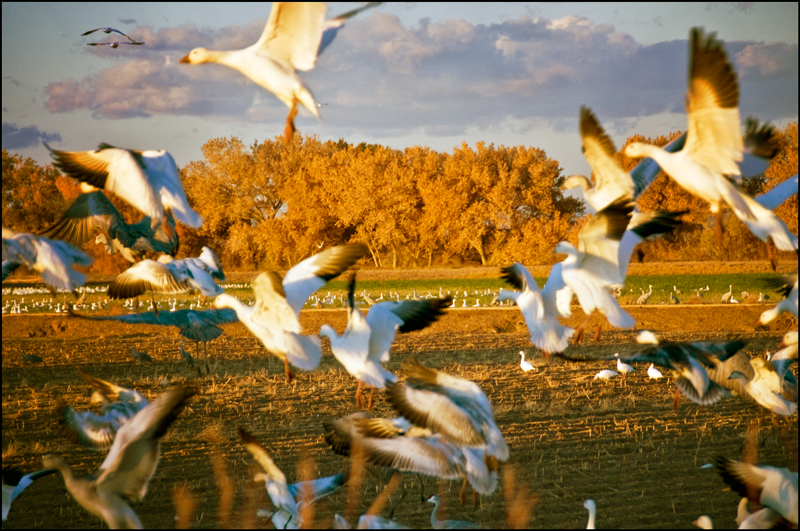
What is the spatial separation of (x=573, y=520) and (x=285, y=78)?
12.6 ft

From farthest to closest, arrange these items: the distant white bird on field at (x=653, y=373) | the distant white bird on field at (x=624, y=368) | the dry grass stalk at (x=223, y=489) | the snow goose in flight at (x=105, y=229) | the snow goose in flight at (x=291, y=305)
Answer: the distant white bird on field at (x=624, y=368) < the distant white bird on field at (x=653, y=373) < the snow goose in flight at (x=105, y=229) < the dry grass stalk at (x=223, y=489) < the snow goose in flight at (x=291, y=305)

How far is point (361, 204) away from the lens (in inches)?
1697

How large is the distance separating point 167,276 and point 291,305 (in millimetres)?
1777

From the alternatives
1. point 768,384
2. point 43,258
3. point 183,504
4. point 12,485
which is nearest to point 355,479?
point 183,504

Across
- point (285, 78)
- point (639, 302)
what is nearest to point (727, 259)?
point (639, 302)

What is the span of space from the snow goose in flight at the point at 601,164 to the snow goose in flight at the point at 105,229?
367 centimetres

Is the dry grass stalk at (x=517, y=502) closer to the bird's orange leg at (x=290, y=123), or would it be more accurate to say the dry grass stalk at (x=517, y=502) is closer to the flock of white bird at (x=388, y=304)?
the flock of white bird at (x=388, y=304)

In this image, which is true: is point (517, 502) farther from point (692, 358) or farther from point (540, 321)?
point (692, 358)

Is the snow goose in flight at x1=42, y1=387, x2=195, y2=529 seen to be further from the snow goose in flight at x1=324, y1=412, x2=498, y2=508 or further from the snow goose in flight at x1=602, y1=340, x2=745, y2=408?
the snow goose in flight at x1=602, y1=340, x2=745, y2=408

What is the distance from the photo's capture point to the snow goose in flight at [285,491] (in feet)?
14.5

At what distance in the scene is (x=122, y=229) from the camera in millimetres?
6195

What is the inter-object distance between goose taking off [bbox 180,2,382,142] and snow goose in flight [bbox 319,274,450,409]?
1.38 meters

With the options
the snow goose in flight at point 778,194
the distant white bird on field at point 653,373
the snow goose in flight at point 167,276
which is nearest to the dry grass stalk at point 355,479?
the snow goose in flight at point 167,276

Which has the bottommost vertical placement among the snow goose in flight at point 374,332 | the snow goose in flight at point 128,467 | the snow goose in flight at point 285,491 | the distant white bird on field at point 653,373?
the distant white bird on field at point 653,373
